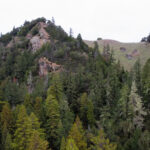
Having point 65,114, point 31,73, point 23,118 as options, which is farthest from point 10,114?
point 31,73

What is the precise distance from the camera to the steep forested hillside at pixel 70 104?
39.6 meters

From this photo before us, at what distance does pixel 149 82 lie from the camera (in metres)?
54.1

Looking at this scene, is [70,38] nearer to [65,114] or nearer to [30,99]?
[30,99]

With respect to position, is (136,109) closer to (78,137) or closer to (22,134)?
(78,137)

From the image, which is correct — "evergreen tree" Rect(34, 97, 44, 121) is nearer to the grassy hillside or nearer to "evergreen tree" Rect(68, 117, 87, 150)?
"evergreen tree" Rect(68, 117, 87, 150)

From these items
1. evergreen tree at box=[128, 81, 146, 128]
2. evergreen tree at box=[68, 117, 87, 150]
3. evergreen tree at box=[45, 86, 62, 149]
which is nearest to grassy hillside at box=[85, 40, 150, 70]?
evergreen tree at box=[128, 81, 146, 128]

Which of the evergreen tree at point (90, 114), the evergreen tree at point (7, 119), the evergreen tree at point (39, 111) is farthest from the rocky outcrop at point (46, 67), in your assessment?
the evergreen tree at point (7, 119)

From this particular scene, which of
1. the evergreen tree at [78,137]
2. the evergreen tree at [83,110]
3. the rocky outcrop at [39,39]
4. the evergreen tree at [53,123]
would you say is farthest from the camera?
the rocky outcrop at [39,39]

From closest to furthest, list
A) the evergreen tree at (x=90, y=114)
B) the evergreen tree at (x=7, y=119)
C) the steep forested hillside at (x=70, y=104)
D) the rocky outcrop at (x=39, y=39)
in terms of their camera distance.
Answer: the steep forested hillside at (x=70, y=104) → the evergreen tree at (x=7, y=119) → the evergreen tree at (x=90, y=114) → the rocky outcrop at (x=39, y=39)

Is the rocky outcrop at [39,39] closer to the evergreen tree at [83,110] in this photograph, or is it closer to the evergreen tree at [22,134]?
the evergreen tree at [83,110]

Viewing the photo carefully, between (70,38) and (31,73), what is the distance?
1120 inches

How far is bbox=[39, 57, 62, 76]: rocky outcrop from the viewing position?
79.6 metres

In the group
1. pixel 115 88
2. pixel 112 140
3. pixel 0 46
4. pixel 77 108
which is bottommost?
pixel 112 140

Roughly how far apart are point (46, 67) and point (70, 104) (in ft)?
91.5
